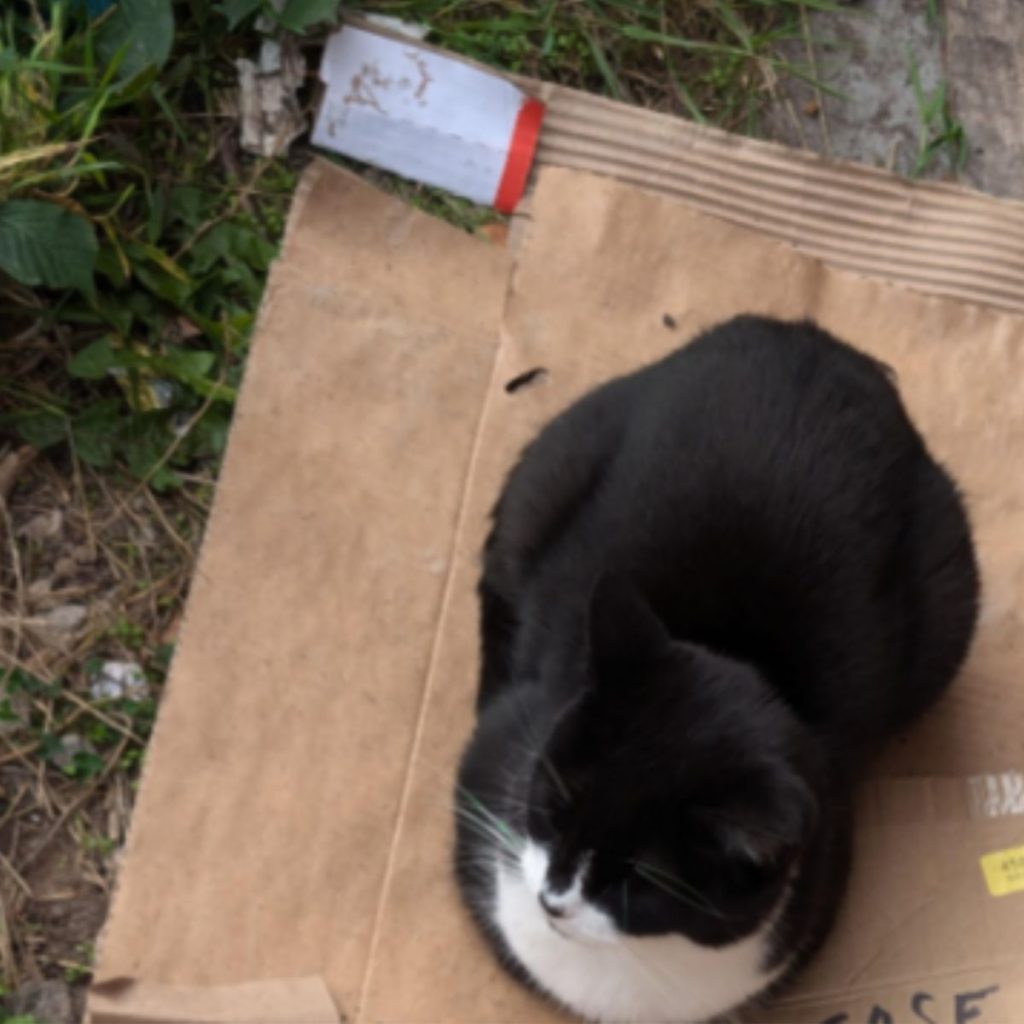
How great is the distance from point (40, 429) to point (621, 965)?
865 mm

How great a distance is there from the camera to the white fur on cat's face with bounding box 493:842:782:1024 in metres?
1.29

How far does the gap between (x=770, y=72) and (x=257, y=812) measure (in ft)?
3.65

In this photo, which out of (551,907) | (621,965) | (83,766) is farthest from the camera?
(83,766)

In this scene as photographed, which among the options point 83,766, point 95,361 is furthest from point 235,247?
point 83,766

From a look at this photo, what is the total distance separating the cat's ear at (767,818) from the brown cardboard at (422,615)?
0.50m

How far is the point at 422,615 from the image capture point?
1.67 metres

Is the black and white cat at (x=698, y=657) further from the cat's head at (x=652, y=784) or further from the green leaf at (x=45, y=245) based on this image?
the green leaf at (x=45, y=245)

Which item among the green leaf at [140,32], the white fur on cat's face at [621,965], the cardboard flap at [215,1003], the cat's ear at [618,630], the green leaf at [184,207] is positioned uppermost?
the green leaf at [140,32]

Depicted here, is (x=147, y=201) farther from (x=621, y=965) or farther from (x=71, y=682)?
(x=621, y=965)

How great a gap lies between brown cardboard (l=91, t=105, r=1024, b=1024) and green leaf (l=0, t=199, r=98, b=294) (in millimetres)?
A: 209

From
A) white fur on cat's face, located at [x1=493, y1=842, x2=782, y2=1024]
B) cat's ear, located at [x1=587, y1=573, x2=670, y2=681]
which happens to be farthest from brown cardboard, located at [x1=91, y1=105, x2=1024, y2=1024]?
cat's ear, located at [x1=587, y1=573, x2=670, y2=681]

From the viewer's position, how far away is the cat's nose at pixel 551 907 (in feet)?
3.96

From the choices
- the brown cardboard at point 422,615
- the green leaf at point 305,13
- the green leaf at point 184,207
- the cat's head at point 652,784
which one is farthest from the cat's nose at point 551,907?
the green leaf at point 305,13

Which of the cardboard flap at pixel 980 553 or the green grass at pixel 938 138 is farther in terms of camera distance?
→ the green grass at pixel 938 138
